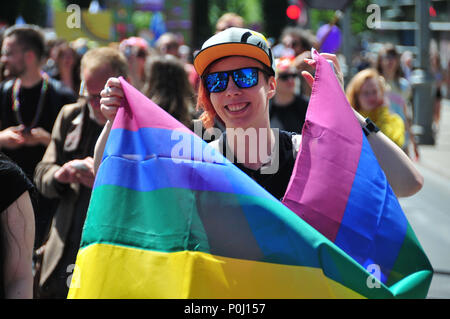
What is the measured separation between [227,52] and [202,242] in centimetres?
85

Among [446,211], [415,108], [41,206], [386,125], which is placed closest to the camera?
[41,206]

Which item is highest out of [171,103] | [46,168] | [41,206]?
[171,103]

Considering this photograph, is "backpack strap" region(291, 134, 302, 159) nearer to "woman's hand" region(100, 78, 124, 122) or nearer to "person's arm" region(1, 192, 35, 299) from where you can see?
"woman's hand" region(100, 78, 124, 122)

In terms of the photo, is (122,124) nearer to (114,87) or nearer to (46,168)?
(114,87)

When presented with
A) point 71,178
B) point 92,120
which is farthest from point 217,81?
point 92,120

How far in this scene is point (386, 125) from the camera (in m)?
6.76

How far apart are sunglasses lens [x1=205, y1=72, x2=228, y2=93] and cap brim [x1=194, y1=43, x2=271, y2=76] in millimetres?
55

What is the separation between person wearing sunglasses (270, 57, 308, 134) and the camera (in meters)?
5.89

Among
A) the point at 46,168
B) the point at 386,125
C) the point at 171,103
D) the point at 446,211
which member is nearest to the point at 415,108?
the point at 446,211

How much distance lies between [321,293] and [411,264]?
37cm

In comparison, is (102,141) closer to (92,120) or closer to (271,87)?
(271,87)

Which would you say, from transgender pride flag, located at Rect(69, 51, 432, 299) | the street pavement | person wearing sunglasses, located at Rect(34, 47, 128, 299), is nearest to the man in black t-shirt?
person wearing sunglasses, located at Rect(34, 47, 128, 299)

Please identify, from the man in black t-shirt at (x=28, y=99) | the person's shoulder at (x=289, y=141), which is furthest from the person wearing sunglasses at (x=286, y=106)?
the person's shoulder at (x=289, y=141)

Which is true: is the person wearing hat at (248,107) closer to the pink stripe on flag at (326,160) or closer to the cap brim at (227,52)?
the cap brim at (227,52)
